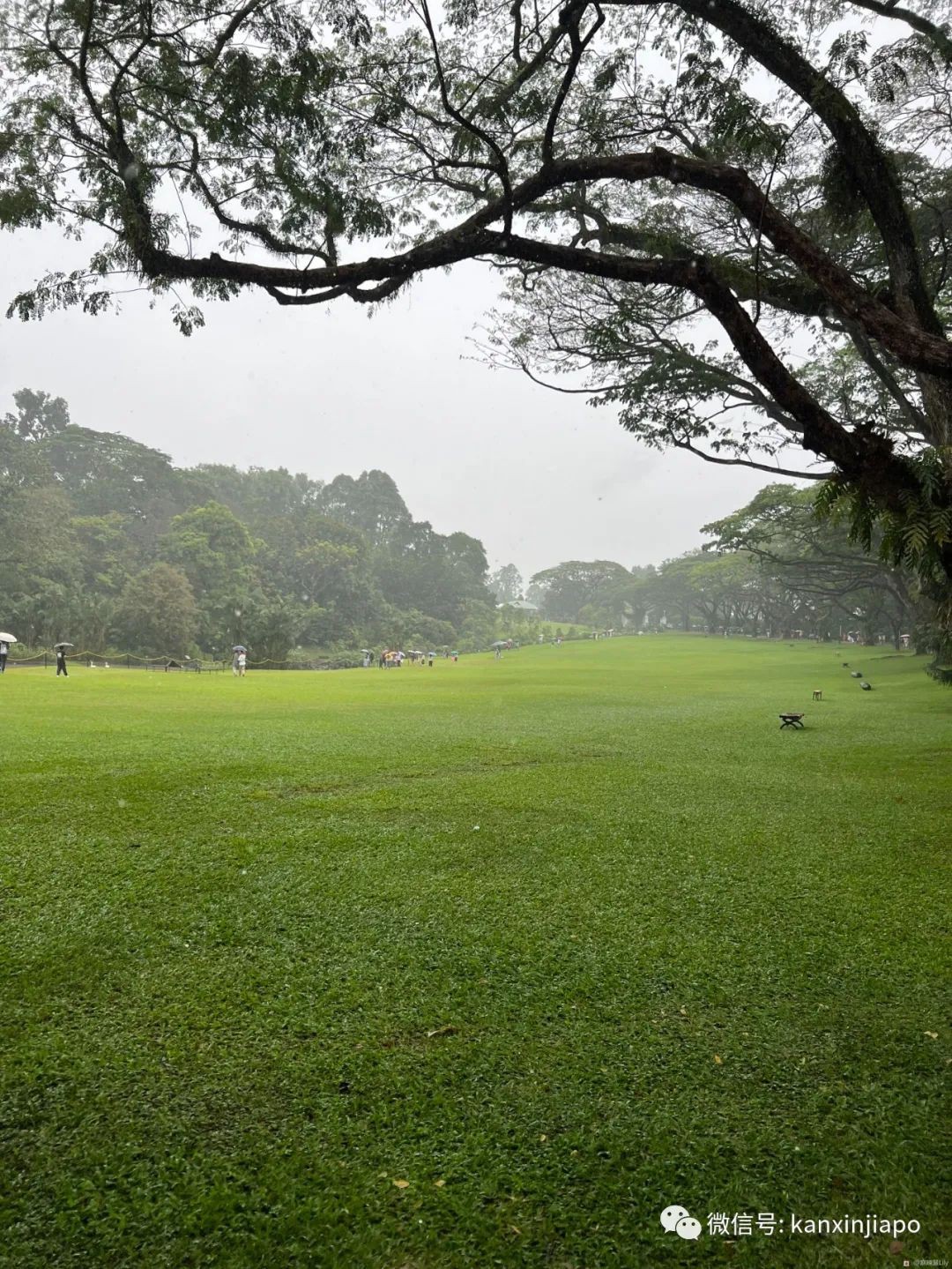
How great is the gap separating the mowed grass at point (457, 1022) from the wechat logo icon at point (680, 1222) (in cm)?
3

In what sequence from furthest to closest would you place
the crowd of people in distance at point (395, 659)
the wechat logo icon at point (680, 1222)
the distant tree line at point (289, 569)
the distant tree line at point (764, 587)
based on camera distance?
the crowd of people in distance at point (395, 659), the distant tree line at point (289, 569), the distant tree line at point (764, 587), the wechat logo icon at point (680, 1222)

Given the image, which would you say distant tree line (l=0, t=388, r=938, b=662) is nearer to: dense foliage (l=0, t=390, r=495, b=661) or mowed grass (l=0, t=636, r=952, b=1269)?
dense foliage (l=0, t=390, r=495, b=661)

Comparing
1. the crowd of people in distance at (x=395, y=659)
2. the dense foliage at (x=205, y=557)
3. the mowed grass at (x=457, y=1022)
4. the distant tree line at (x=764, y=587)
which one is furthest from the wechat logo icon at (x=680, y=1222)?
the dense foliage at (x=205, y=557)

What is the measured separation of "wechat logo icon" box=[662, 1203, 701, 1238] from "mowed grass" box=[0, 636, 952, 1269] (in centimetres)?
3

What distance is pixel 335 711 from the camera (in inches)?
486

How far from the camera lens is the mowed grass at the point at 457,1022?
173 cm

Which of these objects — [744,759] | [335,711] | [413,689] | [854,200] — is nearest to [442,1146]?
[854,200]

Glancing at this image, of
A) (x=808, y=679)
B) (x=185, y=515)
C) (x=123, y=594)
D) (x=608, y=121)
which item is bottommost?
(x=808, y=679)

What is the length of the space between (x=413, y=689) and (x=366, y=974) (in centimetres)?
1557

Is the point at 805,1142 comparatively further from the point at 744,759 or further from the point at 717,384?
the point at 717,384

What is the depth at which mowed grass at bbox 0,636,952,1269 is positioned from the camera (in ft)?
5.68

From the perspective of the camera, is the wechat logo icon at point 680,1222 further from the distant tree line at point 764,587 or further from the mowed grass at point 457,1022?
the distant tree line at point 764,587

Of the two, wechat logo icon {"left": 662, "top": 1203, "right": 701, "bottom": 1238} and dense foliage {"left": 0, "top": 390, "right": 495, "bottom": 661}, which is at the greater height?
dense foliage {"left": 0, "top": 390, "right": 495, "bottom": 661}

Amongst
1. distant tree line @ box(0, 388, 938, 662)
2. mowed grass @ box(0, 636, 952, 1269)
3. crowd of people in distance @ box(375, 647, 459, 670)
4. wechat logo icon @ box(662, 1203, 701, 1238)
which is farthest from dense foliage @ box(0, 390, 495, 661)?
wechat logo icon @ box(662, 1203, 701, 1238)
